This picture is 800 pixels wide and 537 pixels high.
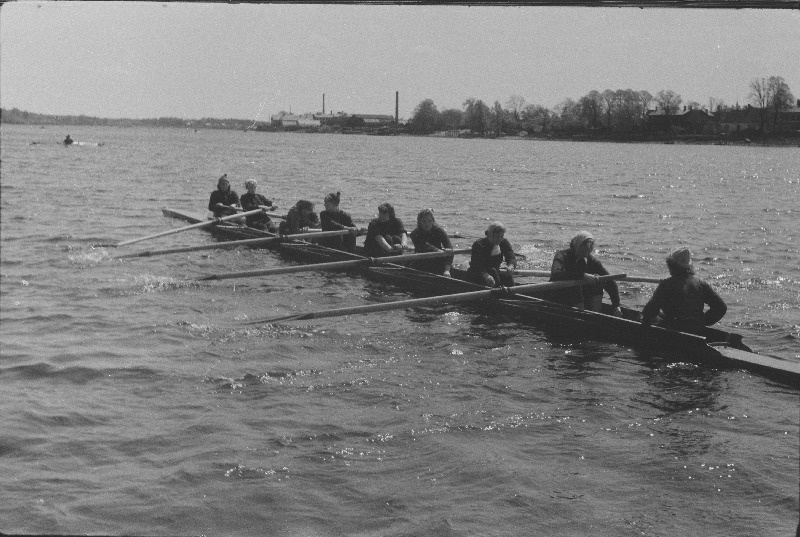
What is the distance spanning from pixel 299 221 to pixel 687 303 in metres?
10.9

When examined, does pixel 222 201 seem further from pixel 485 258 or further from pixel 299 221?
pixel 485 258

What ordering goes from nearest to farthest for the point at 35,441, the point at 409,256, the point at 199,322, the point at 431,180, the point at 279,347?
the point at 35,441, the point at 279,347, the point at 199,322, the point at 409,256, the point at 431,180

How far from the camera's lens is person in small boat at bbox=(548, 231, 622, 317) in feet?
40.1

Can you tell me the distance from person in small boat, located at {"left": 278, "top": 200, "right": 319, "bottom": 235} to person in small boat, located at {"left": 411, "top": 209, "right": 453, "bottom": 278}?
4.34 m

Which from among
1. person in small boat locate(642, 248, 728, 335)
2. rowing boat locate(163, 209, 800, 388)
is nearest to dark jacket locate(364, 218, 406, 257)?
rowing boat locate(163, 209, 800, 388)

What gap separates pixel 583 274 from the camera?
40.6ft

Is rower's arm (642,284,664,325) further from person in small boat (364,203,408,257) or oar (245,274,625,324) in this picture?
person in small boat (364,203,408,257)

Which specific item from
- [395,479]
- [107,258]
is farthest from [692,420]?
[107,258]

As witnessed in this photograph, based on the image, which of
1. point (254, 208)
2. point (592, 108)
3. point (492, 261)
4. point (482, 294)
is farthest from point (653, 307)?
point (592, 108)

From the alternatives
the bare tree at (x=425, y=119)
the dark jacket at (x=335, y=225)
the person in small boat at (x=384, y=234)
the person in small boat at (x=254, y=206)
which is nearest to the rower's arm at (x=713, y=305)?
the person in small boat at (x=384, y=234)

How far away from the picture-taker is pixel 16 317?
539 inches

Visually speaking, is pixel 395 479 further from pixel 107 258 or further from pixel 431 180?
pixel 431 180

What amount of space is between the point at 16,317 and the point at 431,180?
4234 centimetres

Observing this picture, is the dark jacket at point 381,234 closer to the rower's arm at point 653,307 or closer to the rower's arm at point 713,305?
the rower's arm at point 653,307
